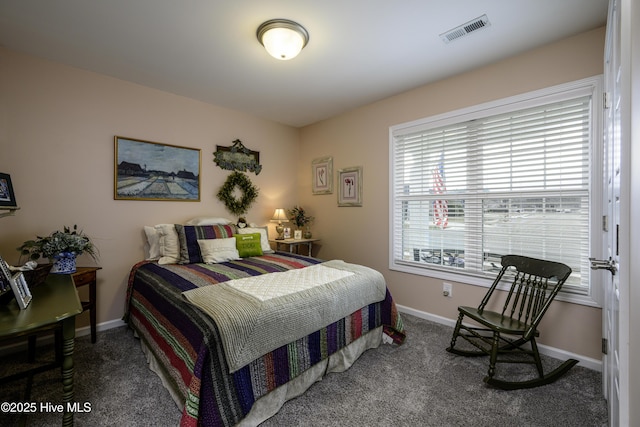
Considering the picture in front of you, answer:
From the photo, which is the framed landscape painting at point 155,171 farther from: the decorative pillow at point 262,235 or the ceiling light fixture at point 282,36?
the ceiling light fixture at point 282,36

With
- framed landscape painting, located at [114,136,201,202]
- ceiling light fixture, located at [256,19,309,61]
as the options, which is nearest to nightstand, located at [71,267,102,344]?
framed landscape painting, located at [114,136,201,202]

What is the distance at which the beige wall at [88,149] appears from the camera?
8.04 ft

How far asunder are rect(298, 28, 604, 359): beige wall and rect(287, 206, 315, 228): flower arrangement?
0.12m

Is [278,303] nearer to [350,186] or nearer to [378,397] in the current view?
[378,397]

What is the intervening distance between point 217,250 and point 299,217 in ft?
5.16

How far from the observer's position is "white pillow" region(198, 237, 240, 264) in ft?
9.61

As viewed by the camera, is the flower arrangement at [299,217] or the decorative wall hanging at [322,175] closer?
the decorative wall hanging at [322,175]

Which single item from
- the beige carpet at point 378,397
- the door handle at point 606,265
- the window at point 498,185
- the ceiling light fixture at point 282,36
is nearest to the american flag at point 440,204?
the window at point 498,185

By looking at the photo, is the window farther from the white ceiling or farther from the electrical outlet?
the white ceiling

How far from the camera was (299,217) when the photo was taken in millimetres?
4316

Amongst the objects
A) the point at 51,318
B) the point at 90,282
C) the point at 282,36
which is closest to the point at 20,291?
the point at 51,318

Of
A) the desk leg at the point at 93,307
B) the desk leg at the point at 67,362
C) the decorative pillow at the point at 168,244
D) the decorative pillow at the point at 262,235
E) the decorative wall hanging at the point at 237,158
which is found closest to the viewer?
the desk leg at the point at 67,362

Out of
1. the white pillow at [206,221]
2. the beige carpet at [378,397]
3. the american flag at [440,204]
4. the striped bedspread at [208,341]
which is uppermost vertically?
the american flag at [440,204]

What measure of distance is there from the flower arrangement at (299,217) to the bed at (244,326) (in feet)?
4.67
